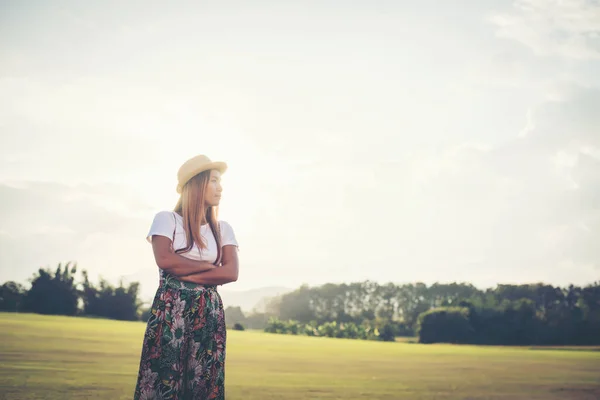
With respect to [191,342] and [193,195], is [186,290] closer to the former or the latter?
[191,342]

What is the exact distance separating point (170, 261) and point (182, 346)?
571 mm

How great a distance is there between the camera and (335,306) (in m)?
87.7

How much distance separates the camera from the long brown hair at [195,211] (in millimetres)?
4184

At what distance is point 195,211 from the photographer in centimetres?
423

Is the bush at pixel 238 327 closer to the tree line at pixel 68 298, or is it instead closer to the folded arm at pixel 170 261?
the tree line at pixel 68 298

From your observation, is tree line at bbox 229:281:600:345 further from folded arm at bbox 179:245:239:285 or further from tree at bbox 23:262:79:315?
folded arm at bbox 179:245:239:285

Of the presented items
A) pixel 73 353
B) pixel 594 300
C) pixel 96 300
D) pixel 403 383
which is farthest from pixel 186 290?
pixel 594 300

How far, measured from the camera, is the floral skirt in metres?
3.95

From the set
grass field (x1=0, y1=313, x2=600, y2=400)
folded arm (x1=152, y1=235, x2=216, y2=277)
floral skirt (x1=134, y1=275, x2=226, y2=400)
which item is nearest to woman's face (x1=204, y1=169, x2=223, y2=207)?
folded arm (x1=152, y1=235, x2=216, y2=277)

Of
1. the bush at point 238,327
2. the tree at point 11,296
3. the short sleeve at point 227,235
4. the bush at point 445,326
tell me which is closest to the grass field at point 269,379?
the short sleeve at point 227,235

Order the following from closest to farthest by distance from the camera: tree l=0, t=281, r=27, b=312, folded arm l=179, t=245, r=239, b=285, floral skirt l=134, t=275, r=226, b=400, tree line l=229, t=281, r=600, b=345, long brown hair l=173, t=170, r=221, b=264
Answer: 1. floral skirt l=134, t=275, r=226, b=400
2. folded arm l=179, t=245, r=239, b=285
3. long brown hair l=173, t=170, r=221, b=264
4. tree l=0, t=281, r=27, b=312
5. tree line l=229, t=281, r=600, b=345

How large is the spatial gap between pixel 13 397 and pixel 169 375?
6.46 m

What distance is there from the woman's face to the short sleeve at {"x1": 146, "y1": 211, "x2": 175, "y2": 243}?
0.30m

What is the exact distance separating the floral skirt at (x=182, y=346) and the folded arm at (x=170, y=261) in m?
0.09
